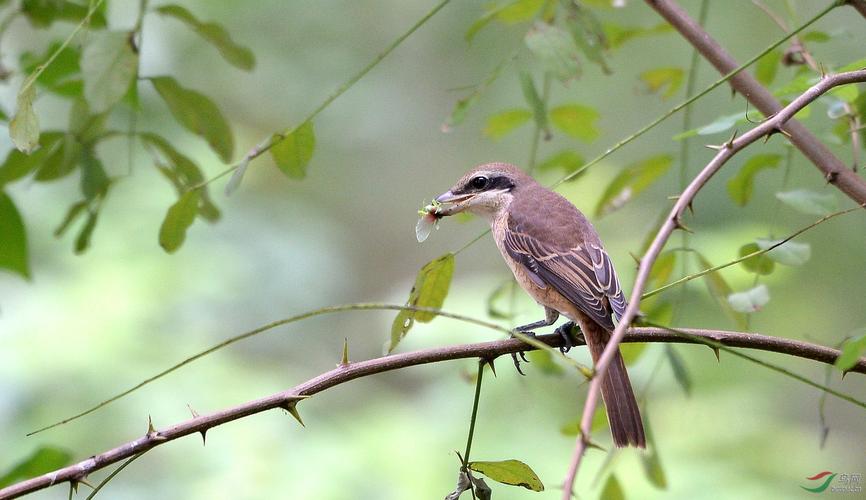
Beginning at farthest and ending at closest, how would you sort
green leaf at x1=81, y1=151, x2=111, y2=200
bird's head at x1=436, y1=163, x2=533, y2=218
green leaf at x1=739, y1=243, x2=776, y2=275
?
bird's head at x1=436, y1=163, x2=533, y2=218
green leaf at x1=81, y1=151, x2=111, y2=200
green leaf at x1=739, y1=243, x2=776, y2=275

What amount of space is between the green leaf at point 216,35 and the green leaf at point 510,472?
4.98 ft

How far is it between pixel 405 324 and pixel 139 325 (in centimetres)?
345

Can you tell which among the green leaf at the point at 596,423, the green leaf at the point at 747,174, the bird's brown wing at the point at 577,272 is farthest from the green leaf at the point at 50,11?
the green leaf at the point at 747,174

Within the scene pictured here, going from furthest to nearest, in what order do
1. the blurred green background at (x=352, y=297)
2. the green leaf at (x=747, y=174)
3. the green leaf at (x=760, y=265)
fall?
the blurred green background at (x=352, y=297)
the green leaf at (x=747, y=174)
the green leaf at (x=760, y=265)

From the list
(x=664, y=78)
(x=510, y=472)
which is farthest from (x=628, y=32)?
(x=510, y=472)

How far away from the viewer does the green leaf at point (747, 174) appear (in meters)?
2.73

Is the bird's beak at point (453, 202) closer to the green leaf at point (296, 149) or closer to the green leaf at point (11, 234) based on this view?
the green leaf at point (296, 149)

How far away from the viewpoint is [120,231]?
19.7 feet

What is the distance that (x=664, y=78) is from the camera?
328cm

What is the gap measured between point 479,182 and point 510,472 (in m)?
1.89

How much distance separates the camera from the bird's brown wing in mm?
3008

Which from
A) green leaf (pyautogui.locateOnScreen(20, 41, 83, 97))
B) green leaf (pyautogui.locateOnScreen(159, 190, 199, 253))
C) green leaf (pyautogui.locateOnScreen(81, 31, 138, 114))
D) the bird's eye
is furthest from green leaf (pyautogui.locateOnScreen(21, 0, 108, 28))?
the bird's eye

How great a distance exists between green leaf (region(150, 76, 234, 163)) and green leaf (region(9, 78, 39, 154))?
807 mm

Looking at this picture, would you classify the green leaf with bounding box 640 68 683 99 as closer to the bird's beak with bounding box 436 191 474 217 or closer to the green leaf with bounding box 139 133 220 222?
the bird's beak with bounding box 436 191 474 217
